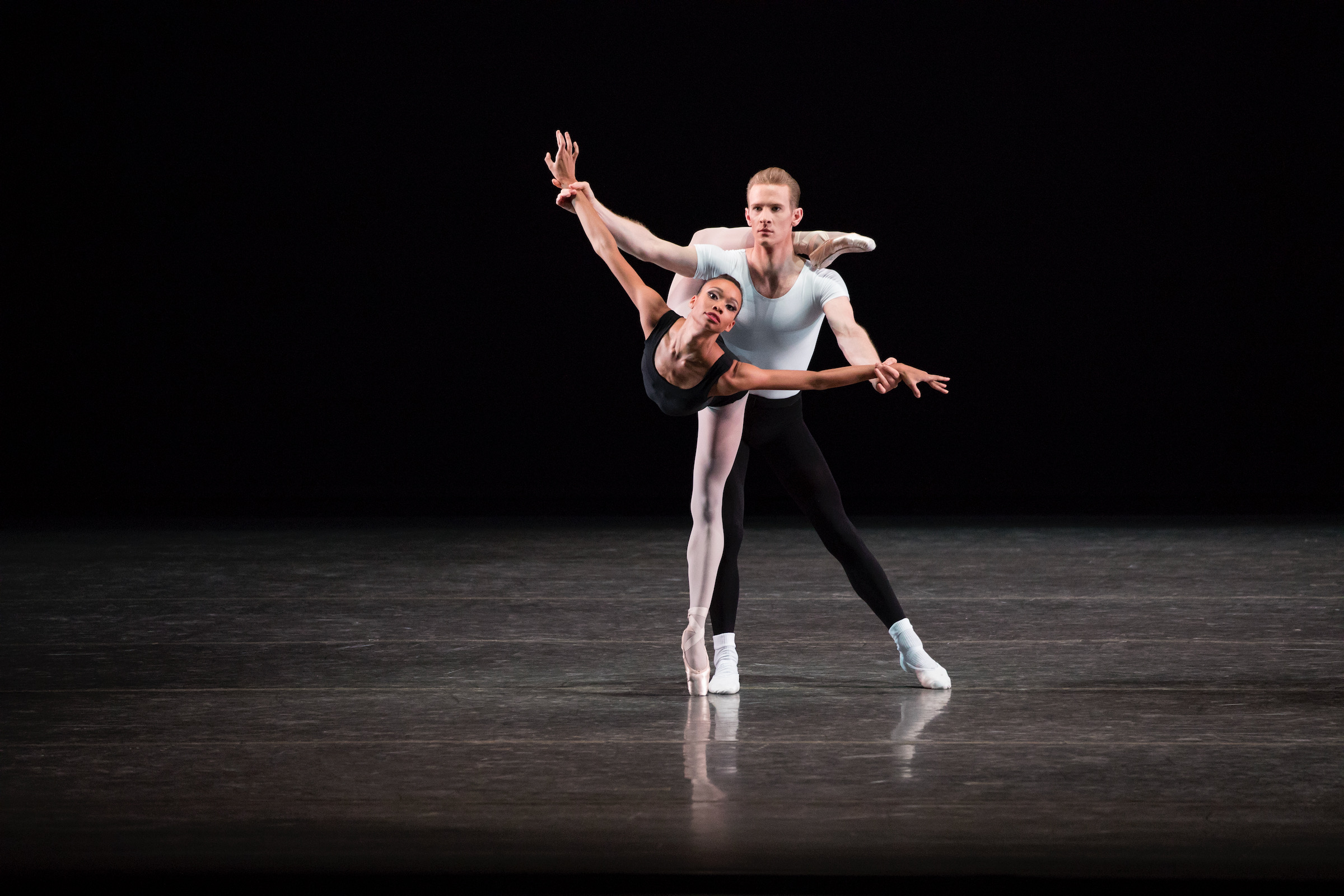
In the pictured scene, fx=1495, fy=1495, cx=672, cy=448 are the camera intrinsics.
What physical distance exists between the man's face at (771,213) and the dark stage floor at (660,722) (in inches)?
36.9

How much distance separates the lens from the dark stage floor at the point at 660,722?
2078 mm

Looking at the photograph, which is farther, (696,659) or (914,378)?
(696,659)

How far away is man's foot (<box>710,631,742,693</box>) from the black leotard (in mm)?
515

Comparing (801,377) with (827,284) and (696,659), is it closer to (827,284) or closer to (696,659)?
(827,284)

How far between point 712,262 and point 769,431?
37 cm

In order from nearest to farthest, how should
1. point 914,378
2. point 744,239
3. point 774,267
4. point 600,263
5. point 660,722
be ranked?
point 914,378, point 660,722, point 774,267, point 744,239, point 600,263

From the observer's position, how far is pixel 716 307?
9.38 feet

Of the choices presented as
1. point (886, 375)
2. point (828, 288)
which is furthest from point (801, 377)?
point (828, 288)

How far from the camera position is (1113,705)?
296cm

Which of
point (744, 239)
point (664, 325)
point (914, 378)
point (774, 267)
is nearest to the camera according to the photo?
point (914, 378)

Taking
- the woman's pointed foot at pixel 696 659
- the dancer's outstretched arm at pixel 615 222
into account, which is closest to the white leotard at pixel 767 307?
the dancer's outstretched arm at pixel 615 222

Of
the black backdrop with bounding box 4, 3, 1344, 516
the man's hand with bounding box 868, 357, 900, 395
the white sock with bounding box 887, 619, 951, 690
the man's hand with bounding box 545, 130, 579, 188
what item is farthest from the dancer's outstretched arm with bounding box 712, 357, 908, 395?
the black backdrop with bounding box 4, 3, 1344, 516

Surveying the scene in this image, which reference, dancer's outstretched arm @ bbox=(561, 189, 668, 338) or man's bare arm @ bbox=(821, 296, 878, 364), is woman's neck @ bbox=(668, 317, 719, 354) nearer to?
dancer's outstretched arm @ bbox=(561, 189, 668, 338)

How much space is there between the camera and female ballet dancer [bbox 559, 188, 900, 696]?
284 centimetres
